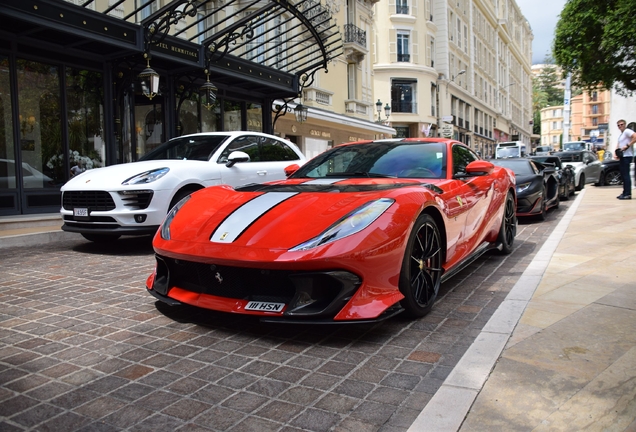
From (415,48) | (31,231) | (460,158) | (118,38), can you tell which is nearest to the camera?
(460,158)

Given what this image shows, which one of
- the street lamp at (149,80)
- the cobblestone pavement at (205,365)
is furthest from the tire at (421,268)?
the street lamp at (149,80)

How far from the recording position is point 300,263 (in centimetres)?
271

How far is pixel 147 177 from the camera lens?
19.7ft

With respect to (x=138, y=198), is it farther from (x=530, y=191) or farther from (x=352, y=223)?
(x=530, y=191)

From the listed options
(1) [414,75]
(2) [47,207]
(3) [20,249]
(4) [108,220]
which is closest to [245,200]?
(4) [108,220]

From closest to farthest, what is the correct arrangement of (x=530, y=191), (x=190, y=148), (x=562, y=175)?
(x=190, y=148) < (x=530, y=191) < (x=562, y=175)

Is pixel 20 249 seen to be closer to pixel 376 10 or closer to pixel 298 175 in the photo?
pixel 298 175

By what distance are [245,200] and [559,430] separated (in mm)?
2348

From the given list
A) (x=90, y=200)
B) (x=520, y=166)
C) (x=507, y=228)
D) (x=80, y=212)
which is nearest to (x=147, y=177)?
(x=90, y=200)

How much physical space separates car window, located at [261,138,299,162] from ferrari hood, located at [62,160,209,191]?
1.69 meters

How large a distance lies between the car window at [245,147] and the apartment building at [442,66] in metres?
24.2

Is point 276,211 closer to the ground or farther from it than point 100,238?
farther from it

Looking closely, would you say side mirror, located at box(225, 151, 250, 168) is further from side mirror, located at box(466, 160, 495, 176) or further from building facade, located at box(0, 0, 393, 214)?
building facade, located at box(0, 0, 393, 214)

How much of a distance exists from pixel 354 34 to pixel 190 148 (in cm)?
2124
